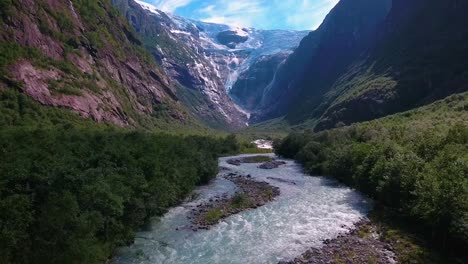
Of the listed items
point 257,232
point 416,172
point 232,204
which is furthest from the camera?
point 232,204

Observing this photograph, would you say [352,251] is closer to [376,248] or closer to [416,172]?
[376,248]

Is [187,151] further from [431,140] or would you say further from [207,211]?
[431,140]

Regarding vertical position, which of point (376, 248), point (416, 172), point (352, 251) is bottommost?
point (376, 248)

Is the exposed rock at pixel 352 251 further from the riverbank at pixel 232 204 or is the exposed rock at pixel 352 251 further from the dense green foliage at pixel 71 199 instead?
the dense green foliage at pixel 71 199

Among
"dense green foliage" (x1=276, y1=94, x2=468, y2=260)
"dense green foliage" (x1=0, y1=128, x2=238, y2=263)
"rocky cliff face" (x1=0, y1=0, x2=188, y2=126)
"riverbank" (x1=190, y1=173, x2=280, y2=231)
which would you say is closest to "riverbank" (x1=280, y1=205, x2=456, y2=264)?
"dense green foliage" (x1=276, y1=94, x2=468, y2=260)

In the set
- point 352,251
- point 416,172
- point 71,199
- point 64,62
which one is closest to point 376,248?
point 352,251

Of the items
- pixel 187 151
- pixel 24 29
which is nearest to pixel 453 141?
pixel 187 151

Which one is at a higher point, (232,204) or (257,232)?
(232,204)
